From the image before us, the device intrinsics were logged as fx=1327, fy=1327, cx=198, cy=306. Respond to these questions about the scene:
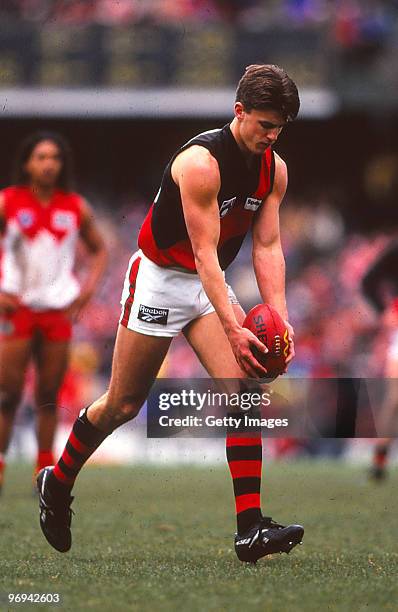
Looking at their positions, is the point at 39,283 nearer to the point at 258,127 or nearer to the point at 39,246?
the point at 39,246

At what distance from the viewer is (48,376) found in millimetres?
7312

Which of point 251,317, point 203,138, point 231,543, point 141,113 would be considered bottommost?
point 231,543

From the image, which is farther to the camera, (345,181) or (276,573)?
(345,181)

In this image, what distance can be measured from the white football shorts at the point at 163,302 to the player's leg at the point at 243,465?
0.23 ft

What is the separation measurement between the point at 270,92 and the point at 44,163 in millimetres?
2831

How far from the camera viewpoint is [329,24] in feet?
52.9

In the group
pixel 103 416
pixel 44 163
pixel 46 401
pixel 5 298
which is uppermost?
pixel 44 163

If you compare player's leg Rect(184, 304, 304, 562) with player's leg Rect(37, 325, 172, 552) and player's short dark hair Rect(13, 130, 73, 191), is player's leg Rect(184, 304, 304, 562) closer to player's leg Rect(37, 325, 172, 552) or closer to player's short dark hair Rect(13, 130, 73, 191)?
player's leg Rect(37, 325, 172, 552)

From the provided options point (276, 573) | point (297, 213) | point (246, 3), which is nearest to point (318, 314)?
point (297, 213)

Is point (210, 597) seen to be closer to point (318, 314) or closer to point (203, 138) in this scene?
point (203, 138)

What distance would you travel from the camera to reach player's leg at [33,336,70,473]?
7297mm

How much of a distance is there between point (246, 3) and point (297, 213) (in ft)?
10.1

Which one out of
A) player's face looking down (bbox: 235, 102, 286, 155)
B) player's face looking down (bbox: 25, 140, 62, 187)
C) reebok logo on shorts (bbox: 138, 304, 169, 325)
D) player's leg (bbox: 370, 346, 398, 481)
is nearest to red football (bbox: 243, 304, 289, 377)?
reebok logo on shorts (bbox: 138, 304, 169, 325)

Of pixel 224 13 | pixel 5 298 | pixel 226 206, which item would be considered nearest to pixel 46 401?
pixel 5 298
